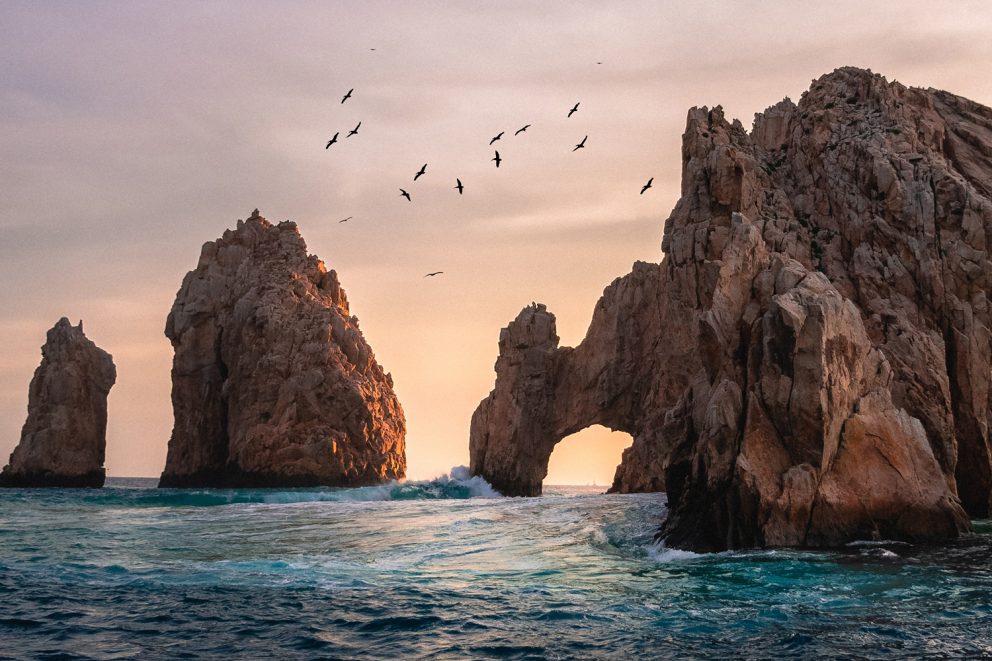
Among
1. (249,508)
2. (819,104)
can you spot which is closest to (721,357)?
(819,104)

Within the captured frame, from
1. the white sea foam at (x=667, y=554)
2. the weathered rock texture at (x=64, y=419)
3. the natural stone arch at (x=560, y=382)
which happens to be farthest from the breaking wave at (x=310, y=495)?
the white sea foam at (x=667, y=554)

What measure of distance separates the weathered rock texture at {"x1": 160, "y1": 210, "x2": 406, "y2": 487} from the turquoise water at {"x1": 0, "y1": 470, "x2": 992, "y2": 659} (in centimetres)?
4702

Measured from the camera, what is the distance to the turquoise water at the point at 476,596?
49.9 ft

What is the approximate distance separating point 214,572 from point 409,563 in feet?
17.2

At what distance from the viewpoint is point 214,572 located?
2400 centimetres

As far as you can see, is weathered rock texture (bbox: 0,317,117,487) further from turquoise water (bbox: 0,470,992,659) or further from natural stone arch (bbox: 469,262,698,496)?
turquoise water (bbox: 0,470,992,659)

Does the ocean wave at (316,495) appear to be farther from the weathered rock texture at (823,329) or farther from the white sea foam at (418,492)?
the weathered rock texture at (823,329)

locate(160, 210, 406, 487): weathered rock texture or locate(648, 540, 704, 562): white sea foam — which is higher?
locate(160, 210, 406, 487): weathered rock texture

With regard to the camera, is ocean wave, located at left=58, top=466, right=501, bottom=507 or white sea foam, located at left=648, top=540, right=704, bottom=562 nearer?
white sea foam, located at left=648, top=540, right=704, bottom=562

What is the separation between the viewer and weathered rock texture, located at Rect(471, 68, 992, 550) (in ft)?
86.3

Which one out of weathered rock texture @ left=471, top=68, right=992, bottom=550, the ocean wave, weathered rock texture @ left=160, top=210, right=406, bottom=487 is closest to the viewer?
weathered rock texture @ left=471, top=68, right=992, bottom=550

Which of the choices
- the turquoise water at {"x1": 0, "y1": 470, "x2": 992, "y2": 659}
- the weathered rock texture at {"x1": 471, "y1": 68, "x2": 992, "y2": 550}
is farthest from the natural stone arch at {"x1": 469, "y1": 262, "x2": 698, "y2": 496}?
the turquoise water at {"x1": 0, "y1": 470, "x2": 992, "y2": 659}

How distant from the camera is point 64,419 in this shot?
84.1 metres

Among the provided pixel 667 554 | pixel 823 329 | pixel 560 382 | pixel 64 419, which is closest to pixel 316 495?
pixel 560 382
